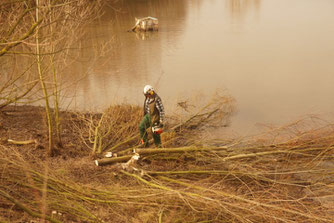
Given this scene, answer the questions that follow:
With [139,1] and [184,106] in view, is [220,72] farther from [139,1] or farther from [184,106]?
[139,1]

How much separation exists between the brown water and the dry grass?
7.70 feet

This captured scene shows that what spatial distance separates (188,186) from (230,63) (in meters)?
12.1

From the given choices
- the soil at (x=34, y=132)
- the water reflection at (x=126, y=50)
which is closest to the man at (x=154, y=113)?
the water reflection at (x=126, y=50)

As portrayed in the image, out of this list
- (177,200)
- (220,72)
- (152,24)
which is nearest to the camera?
(177,200)

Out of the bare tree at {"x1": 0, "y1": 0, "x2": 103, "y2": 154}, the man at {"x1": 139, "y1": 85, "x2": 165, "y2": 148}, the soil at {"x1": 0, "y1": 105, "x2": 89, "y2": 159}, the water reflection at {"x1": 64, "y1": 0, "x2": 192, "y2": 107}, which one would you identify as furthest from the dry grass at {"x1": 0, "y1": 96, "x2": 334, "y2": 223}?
the water reflection at {"x1": 64, "y1": 0, "x2": 192, "y2": 107}

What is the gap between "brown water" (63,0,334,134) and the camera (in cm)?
1318

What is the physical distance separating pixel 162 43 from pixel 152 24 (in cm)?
386

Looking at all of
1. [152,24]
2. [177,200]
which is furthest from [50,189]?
[152,24]

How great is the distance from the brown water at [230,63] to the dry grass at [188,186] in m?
2.35

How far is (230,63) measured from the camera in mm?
18094

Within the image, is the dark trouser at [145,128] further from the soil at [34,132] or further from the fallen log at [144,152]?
the soil at [34,132]

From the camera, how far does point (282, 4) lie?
36.9 meters

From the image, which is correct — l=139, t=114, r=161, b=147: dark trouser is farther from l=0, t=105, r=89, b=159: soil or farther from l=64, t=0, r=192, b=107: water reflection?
l=64, t=0, r=192, b=107: water reflection

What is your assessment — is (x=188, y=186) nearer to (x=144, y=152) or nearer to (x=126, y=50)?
(x=144, y=152)
